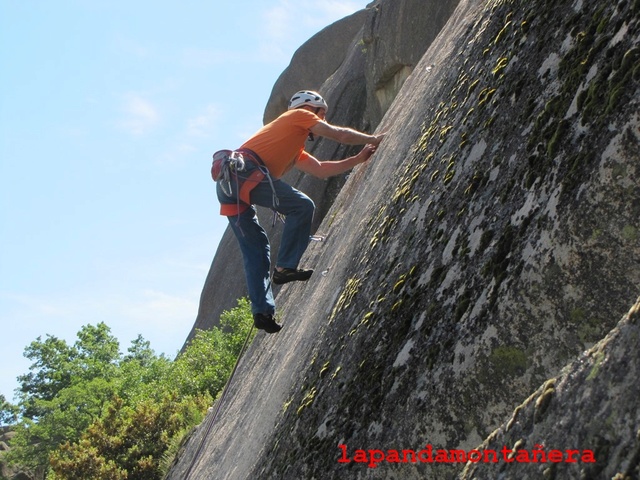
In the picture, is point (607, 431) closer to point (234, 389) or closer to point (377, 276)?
point (377, 276)

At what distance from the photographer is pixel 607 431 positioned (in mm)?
1925

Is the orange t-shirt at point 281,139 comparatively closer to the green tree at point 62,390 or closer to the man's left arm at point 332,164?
the man's left arm at point 332,164

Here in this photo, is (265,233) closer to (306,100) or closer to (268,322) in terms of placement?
(268,322)

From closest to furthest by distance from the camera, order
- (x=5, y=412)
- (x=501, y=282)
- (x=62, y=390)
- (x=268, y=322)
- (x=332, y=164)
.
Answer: (x=501, y=282) → (x=268, y=322) → (x=332, y=164) → (x=62, y=390) → (x=5, y=412)

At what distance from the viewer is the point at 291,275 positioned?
25.0ft

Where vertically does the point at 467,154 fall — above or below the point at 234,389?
below

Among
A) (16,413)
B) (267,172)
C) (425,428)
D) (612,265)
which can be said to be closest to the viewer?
(612,265)

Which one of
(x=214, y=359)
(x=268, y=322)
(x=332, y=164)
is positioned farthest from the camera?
(x=214, y=359)

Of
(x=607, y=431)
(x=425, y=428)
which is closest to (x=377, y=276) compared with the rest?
(x=425, y=428)

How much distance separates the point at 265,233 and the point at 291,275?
41cm

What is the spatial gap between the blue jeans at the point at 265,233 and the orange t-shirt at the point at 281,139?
0.18 metres

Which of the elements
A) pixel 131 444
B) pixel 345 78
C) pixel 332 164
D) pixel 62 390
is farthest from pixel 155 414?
pixel 62 390

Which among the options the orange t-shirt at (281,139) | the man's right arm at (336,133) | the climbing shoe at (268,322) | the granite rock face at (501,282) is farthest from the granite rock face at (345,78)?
the granite rock face at (501,282)

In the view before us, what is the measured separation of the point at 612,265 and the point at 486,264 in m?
0.55
